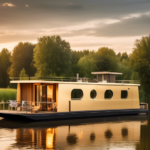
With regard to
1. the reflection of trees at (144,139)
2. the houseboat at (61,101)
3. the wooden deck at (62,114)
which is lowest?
the reflection of trees at (144,139)

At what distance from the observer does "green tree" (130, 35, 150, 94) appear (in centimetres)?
4528

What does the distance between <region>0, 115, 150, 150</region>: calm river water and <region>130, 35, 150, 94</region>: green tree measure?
97.3 feet

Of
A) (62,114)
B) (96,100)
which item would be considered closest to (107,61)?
(96,100)

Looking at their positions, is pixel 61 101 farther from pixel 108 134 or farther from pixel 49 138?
pixel 49 138

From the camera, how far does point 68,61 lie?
163 feet

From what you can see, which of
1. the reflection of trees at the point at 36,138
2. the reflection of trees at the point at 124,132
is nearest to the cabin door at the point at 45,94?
the reflection of trees at the point at 36,138

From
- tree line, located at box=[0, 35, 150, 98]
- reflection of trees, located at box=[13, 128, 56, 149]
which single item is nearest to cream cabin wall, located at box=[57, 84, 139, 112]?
reflection of trees, located at box=[13, 128, 56, 149]

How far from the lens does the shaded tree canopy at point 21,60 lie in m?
58.3

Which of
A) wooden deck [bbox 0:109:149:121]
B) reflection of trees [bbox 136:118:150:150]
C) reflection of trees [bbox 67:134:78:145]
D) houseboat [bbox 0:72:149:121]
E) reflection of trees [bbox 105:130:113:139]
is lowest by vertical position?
reflection of trees [bbox 136:118:150:150]

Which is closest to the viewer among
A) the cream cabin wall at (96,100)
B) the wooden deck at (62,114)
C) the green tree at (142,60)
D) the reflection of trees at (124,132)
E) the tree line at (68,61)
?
the reflection of trees at (124,132)

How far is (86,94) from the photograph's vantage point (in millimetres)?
19734

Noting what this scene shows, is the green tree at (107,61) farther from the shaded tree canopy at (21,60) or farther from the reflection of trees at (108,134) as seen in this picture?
the reflection of trees at (108,134)

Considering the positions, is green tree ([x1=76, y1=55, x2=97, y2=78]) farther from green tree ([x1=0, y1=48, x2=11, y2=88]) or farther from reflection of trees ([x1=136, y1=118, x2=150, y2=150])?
reflection of trees ([x1=136, y1=118, x2=150, y2=150])

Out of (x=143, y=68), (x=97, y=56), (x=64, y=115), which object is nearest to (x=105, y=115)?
(x=64, y=115)
